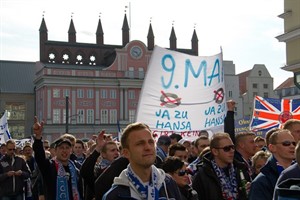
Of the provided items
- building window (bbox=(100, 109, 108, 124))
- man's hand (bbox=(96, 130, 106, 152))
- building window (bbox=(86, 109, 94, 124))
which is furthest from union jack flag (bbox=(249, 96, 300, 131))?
building window (bbox=(100, 109, 108, 124))

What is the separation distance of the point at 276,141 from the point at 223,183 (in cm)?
76

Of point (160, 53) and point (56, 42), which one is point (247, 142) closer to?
point (160, 53)

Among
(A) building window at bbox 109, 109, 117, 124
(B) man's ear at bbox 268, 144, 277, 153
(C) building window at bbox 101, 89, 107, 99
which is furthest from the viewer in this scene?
(A) building window at bbox 109, 109, 117, 124

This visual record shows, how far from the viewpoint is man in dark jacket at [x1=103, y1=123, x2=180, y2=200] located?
135 inches

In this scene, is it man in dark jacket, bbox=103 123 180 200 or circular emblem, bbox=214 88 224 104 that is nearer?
man in dark jacket, bbox=103 123 180 200

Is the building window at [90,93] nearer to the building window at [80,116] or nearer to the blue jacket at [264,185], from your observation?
the building window at [80,116]

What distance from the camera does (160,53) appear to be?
11281 mm

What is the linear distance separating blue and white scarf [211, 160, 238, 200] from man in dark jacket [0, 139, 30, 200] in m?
6.24

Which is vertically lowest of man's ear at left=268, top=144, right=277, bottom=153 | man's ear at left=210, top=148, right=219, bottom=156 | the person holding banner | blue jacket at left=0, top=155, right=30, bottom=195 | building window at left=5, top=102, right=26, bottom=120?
blue jacket at left=0, top=155, right=30, bottom=195

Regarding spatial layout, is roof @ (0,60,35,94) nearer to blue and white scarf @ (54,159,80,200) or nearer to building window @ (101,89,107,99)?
building window @ (101,89,107,99)

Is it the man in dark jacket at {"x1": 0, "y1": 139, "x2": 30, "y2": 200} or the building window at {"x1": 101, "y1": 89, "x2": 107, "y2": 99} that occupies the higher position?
the building window at {"x1": 101, "y1": 89, "x2": 107, "y2": 99}

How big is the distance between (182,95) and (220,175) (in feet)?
19.1

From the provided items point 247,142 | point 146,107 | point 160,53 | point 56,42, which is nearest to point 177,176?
point 247,142

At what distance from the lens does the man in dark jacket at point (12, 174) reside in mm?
10751
